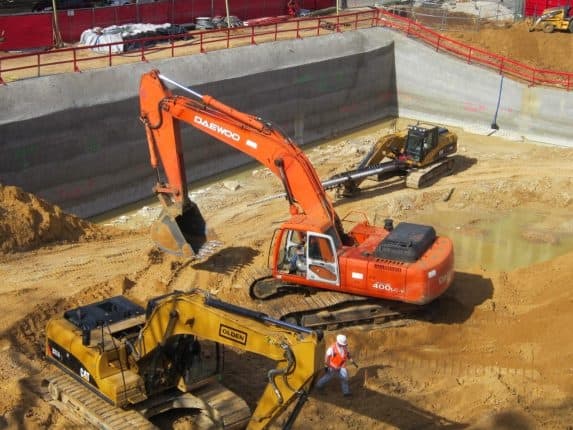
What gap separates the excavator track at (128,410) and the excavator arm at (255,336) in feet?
3.24

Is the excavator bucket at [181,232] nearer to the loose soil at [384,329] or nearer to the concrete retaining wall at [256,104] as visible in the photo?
the loose soil at [384,329]

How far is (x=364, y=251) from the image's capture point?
16891 mm

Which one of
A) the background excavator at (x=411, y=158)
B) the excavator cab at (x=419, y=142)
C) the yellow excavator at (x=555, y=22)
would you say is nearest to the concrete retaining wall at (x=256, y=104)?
the background excavator at (x=411, y=158)

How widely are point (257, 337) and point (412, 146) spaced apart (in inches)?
656

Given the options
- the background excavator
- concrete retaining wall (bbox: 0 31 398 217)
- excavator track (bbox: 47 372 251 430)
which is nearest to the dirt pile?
concrete retaining wall (bbox: 0 31 398 217)

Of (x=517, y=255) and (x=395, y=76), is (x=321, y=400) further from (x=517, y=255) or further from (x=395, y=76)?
(x=395, y=76)

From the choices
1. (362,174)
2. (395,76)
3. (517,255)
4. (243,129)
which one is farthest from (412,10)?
(243,129)

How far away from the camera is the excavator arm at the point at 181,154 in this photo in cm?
1677

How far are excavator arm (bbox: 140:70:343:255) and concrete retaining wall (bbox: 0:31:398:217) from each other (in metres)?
6.35

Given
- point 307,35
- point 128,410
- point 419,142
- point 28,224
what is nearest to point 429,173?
point 419,142

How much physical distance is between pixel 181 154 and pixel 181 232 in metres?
1.67

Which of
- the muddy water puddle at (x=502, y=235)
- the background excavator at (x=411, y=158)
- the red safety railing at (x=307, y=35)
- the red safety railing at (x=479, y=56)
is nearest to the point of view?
the muddy water puddle at (x=502, y=235)

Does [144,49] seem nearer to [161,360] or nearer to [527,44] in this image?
[161,360]

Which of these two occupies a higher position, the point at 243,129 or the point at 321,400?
the point at 243,129
